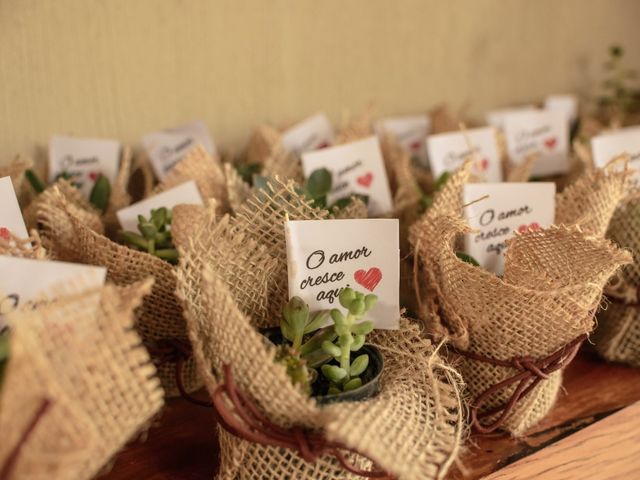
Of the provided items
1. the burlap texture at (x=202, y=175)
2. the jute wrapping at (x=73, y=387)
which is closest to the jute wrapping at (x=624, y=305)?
the burlap texture at (x=202, y=175)

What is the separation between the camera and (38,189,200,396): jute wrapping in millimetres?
760

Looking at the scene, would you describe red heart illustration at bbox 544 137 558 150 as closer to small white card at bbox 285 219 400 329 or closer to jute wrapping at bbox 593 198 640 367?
jute wrapping at bbox 593 198 640 367

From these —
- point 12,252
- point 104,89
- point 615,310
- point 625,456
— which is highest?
point 104,89

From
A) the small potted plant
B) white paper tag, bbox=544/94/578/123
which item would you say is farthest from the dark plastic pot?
white paper tag, bbox=544/94/578/123

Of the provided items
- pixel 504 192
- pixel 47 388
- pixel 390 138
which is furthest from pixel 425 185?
pixel 47 388

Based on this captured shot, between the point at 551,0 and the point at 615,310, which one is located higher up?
the point at 551,0

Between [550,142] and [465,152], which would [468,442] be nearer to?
[465,152]

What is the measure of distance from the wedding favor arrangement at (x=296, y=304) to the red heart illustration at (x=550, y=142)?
21cm

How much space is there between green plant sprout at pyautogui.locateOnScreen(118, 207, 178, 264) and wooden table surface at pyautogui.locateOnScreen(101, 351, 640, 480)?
216 mm

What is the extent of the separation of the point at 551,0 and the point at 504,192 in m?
1.01

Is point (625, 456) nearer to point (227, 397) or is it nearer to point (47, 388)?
point (227, 397)

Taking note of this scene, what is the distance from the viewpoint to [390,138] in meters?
1.24

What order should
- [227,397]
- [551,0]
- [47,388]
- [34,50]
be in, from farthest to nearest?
[551,0], [34,50], [227,397], [47,388]

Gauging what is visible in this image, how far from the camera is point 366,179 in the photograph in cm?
105
